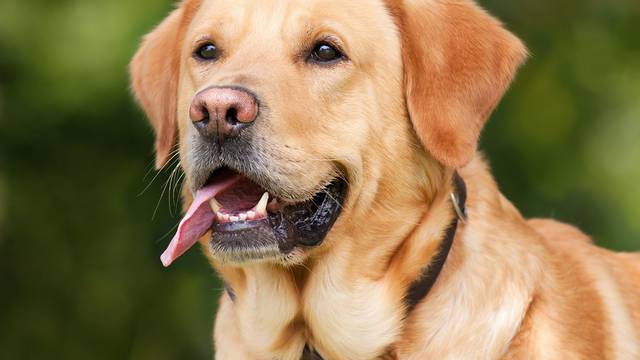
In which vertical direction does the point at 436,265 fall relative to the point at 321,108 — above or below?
below

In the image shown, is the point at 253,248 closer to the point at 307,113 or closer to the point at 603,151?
the point at 307,113

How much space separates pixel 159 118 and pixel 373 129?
914 millimetres

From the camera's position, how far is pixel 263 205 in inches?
135

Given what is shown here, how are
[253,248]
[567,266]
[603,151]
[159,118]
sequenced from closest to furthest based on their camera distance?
[253,248] → [567,266] → [159,118] → [603,151]

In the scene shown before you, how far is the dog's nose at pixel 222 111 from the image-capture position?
3166 mm

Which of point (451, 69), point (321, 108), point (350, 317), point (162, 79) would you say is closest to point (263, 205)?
point (321, 108)

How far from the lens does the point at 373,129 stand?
138 inches

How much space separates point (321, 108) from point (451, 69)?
0.44 metres

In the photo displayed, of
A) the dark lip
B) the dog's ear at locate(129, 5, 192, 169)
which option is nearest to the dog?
the dark lip

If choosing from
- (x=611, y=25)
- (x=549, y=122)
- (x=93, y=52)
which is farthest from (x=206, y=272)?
(x=611, y=25)

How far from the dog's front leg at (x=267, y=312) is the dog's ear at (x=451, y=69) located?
2.13 ft

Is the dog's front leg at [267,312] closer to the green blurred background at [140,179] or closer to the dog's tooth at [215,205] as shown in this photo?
the dog's tooth at [215,205]

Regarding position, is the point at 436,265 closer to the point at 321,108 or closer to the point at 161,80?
the point at 321,108

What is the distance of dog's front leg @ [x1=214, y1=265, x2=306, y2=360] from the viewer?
11.9 ft
